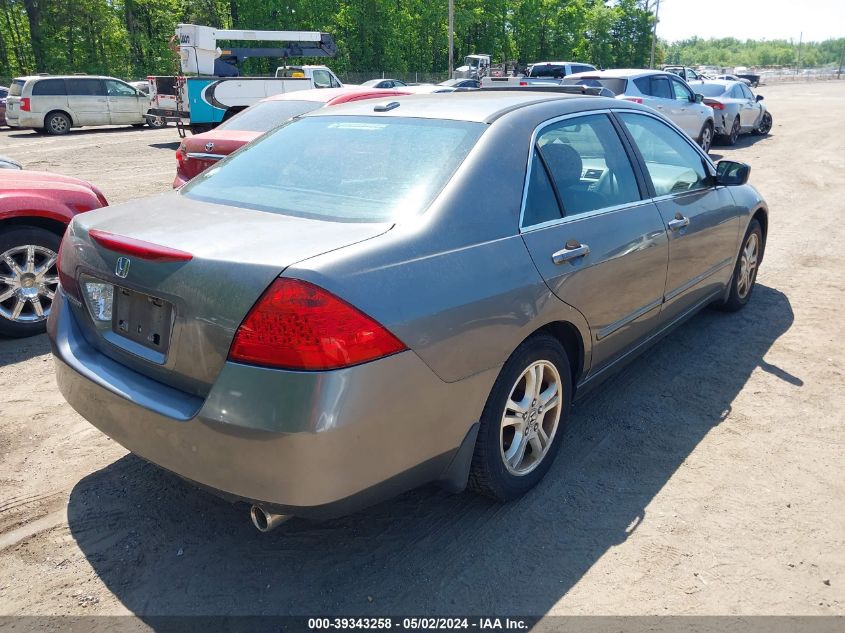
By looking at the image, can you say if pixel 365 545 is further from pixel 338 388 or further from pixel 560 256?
pixel 560 256

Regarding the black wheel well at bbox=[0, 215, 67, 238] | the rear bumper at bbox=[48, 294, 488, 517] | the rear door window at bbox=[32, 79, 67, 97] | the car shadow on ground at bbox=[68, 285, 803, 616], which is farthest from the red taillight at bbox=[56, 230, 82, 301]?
the rear door window at bbox=[32, 79, 67, 97]

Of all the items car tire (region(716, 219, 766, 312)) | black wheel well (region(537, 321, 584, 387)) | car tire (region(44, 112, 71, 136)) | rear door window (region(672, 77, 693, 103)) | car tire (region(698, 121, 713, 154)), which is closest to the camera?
black wheel well (region(537, 321, 584, 387))

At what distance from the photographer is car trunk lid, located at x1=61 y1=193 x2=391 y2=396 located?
7.56 feet

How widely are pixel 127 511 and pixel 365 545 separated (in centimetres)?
106

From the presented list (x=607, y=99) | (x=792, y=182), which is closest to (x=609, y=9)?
(x=792, y=182)

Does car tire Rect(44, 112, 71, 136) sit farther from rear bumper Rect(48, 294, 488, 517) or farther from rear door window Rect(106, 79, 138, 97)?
rear bumper Rect(48, 294, 488, 517)

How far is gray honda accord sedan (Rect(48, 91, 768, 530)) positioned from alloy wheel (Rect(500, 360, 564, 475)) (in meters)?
0.01

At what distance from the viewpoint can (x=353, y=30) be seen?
49281mm

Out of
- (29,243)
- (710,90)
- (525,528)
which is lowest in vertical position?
(525,528)

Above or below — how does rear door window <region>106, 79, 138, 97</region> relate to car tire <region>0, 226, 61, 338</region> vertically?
above

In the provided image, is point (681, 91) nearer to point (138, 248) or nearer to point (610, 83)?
point (610, 83)

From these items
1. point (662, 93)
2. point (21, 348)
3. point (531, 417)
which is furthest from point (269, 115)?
point (662, 93)

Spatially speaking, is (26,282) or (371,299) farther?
(26,282)

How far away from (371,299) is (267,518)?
83 centimetres
